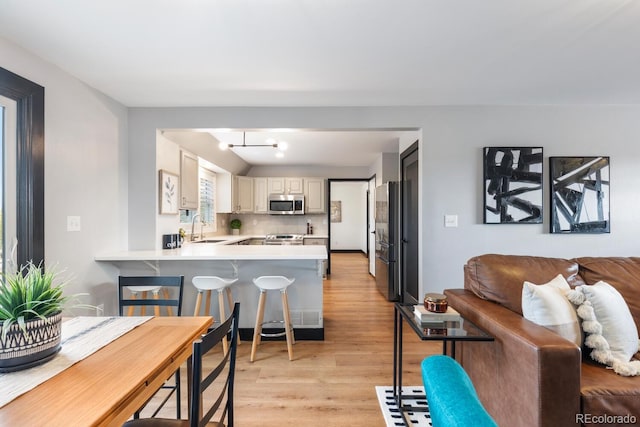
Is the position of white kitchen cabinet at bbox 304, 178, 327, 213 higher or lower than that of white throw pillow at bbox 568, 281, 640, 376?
higher

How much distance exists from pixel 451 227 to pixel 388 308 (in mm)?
1557

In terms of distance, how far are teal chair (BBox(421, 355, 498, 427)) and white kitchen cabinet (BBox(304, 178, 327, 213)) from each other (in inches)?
236

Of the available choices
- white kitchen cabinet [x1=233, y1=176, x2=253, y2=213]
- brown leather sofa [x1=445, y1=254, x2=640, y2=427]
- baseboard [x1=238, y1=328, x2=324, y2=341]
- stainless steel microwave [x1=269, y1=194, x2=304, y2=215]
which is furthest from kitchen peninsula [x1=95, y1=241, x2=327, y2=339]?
stainless steel microwave [x1=269, y1=194, x2=304, y2=215]

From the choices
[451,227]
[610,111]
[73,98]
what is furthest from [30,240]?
[610,111]

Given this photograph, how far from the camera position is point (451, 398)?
0.49 meters

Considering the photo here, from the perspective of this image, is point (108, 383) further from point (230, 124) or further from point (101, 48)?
point (230, 124)

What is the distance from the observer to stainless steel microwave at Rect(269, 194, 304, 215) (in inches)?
253

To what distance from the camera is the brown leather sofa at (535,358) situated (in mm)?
1261

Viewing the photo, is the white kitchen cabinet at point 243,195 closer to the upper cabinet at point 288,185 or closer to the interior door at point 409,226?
the upper cabinet at point 288,185

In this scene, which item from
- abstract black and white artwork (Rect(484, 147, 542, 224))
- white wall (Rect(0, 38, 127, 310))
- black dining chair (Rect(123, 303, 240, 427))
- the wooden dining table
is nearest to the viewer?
the wooden dining table

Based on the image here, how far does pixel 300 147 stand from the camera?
506 centimetres

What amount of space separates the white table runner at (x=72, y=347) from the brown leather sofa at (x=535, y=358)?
5.95 feet

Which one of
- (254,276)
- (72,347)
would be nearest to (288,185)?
(254,276)
